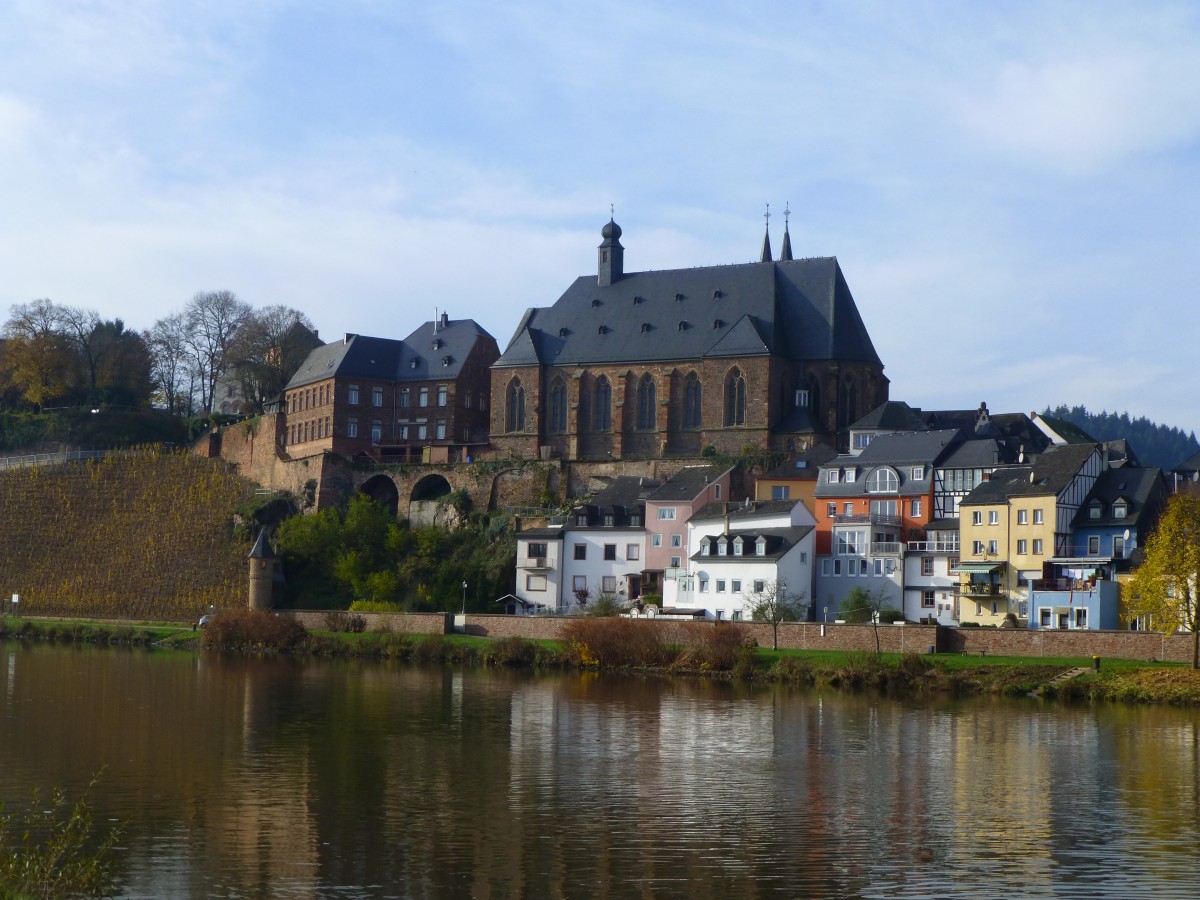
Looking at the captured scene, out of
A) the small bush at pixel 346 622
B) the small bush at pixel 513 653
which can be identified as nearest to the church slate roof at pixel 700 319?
the small bush at pixel 346 622

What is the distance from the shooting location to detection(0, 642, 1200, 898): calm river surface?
894 inches

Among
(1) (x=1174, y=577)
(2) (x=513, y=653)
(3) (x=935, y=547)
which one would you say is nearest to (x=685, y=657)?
(2) (x=513, y=653)

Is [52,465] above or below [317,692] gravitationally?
above

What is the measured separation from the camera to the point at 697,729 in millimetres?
40125

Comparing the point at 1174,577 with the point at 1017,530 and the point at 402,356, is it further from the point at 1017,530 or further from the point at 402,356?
the point at 402,356

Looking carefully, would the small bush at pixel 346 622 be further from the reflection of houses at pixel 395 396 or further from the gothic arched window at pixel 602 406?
the gothic arched window at pixel 602 406

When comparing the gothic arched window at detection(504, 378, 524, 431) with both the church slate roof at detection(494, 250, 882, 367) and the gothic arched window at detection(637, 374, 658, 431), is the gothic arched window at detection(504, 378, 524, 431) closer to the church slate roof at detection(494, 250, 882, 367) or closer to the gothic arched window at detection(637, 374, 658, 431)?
the church slate roof at detection(494, 250, 882, 367)

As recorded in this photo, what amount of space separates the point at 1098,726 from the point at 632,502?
117 ft

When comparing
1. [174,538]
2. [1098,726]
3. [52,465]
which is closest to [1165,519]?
[1098,726]

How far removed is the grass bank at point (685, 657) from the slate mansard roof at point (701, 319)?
24.4 meters

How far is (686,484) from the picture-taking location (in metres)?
74.1

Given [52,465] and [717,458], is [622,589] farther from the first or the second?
[52,465]

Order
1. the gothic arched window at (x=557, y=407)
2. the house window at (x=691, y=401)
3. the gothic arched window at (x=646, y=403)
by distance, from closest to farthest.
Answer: the house window at (x=691, y=401) < the gothic arched window at (x=646, y=403) < the gothic arched window at (x=557, y=407)

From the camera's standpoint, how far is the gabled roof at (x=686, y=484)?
72.2 metres
